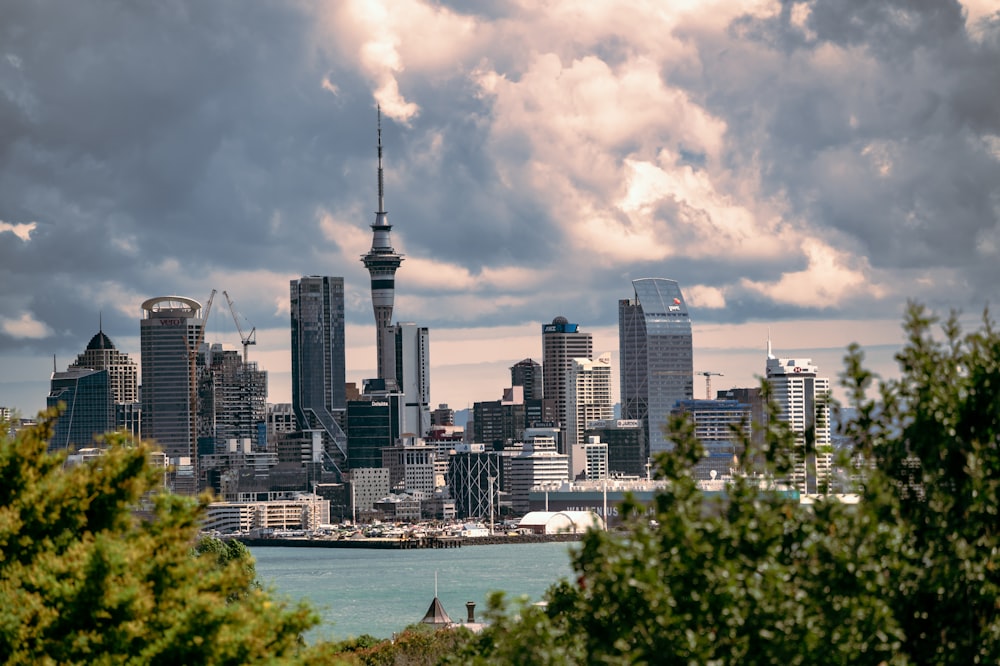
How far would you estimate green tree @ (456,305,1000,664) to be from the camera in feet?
39.2

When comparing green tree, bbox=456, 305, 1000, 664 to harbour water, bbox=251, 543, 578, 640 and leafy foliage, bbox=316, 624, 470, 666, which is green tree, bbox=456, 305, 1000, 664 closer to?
leafy foliage, bbox=316, 624, 470, 666

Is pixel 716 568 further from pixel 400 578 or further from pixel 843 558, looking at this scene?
pixel 400 578

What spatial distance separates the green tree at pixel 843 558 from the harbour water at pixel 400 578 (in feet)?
145

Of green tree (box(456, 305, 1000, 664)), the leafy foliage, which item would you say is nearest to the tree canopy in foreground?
green tree (box(456, 305, 1000, 664))

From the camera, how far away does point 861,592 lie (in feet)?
39.8

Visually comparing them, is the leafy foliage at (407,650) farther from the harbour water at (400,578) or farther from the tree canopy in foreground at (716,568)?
the tree canopy in foreground at (716,568)

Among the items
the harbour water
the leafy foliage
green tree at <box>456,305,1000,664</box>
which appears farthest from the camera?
the harbour water

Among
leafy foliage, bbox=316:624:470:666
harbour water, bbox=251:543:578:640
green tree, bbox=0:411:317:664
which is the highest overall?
green tree, bbox=0:411:317:664

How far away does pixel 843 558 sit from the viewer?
12211mm

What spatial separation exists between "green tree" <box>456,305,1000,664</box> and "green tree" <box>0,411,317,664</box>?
273cm

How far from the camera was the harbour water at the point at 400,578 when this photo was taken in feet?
285

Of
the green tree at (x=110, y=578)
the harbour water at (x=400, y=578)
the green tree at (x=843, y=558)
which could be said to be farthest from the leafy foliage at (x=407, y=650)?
the green tree at (x=843, y=558)

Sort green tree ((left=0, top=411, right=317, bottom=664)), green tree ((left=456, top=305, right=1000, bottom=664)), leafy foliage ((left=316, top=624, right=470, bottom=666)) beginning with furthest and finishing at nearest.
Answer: leafy foliage ((left=316, top=624, right=470, bottom=666)) < green tree ((left=0, top=411, right=317, bottom=664)) < green tree ((left=456, top=305, right=1000, bottom=664))

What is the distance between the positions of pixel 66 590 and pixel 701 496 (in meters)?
5.73
